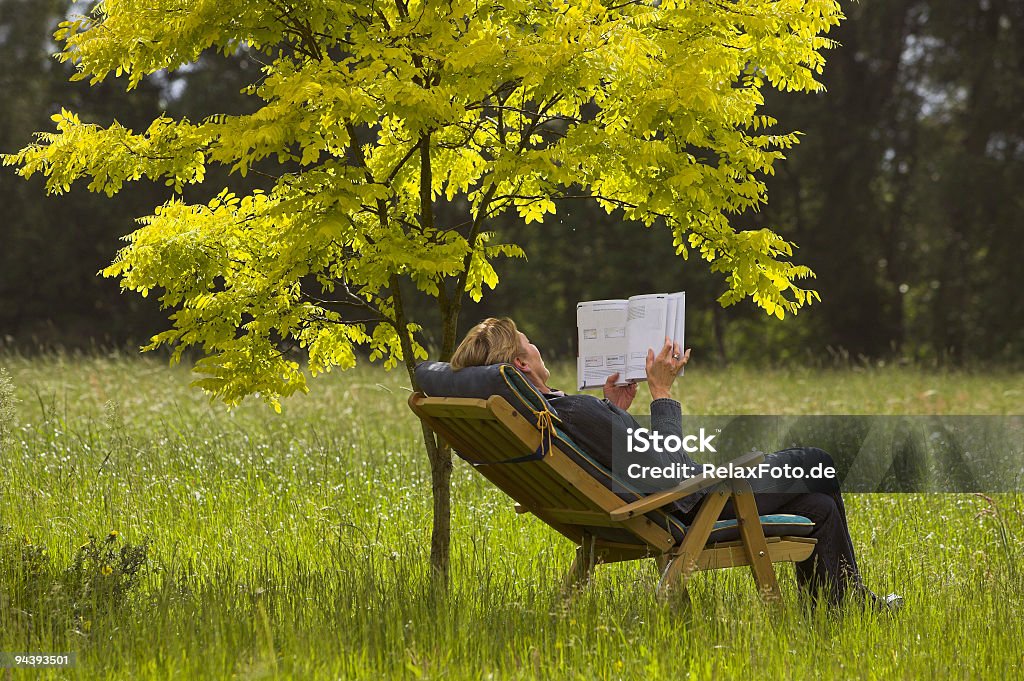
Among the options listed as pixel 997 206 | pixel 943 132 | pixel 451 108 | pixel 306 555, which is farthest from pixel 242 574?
pixel 943 132

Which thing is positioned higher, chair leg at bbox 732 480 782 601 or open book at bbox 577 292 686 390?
open book at bbox 577 292 686 390

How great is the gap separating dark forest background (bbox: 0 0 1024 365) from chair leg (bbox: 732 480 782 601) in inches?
654

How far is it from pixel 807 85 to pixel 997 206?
19157 millimetres

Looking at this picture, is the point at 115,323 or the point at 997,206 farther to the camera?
the point at 115,323

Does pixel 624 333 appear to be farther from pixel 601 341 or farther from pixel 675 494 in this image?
pixel 675 494

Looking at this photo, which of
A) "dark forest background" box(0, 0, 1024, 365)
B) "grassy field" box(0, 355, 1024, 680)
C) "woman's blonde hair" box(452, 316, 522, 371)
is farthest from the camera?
"dark forest background" box(0, 0, 1024, 365)

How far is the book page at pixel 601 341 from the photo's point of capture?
4301 mm

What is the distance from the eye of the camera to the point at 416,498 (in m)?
6.94

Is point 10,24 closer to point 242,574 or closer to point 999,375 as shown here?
point 999,375

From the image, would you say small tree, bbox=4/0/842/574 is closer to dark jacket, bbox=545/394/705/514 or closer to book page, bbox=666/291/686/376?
book page, bbox=666/291/686/376

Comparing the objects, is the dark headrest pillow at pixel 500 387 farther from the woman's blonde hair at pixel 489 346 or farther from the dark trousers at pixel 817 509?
the dark trousers at pixel 817 509

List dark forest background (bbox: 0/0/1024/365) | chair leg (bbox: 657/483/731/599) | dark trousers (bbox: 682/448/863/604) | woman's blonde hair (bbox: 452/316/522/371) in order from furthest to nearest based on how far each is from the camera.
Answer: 1. dark forest background (bbox: 0/0/1024/365)
2. dark trousers (bbox: 682/448/863/604)
3. woman's blonde hair (bbox: 452/316/522/371)
4. chair leg (bbox: 657/483/731/599)

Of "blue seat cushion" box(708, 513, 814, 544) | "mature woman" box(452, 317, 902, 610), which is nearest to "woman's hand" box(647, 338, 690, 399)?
"mature woman" box(452, 317, 902, 610)

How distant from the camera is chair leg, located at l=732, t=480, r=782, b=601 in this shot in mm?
4266
